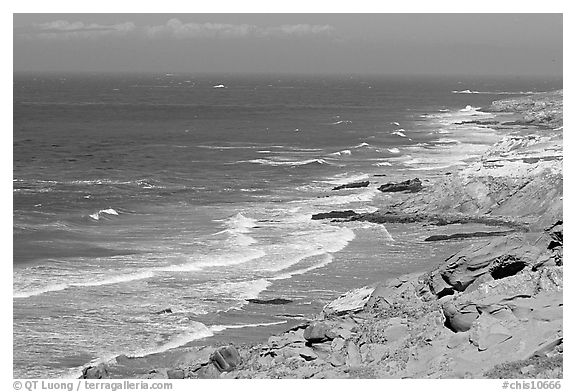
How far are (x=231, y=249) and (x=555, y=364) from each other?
2335 cm

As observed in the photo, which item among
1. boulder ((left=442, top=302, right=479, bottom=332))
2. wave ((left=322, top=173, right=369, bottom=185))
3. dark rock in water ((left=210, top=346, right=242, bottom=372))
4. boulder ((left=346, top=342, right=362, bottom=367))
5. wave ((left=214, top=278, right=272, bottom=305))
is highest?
boulder ((left=442, top=302, right=479, bottom=332))

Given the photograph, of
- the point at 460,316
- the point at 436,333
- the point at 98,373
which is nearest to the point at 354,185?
the point at 98,373

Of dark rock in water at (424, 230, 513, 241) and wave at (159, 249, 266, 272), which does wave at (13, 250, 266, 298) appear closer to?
wave at (159, 249, 266, 272)

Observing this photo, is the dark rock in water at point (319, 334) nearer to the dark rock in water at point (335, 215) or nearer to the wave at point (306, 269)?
the wave at point (306, 269)

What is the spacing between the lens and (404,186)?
5475 cm

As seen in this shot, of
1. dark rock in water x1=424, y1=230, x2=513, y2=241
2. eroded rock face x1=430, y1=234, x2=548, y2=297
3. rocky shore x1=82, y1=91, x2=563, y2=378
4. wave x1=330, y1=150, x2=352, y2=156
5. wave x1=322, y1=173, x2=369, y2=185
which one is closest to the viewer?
rocky shore x1=82, y1=91, x2=563, y2=378

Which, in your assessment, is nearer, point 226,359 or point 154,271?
point 226,359

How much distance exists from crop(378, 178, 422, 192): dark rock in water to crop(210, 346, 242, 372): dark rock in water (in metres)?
34.0

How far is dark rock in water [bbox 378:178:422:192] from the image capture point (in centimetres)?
5409

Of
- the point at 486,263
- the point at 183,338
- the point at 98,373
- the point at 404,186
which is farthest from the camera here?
the point at 404,186

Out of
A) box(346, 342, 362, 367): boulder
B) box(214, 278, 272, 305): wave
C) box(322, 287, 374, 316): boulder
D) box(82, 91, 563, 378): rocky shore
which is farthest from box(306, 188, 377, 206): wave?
box(346, 342, 362, 367): boulder

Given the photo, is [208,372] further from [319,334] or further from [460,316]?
[460,316]

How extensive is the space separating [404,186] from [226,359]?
116 feet

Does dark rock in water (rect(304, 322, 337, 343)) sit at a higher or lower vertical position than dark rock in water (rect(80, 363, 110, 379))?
higher
